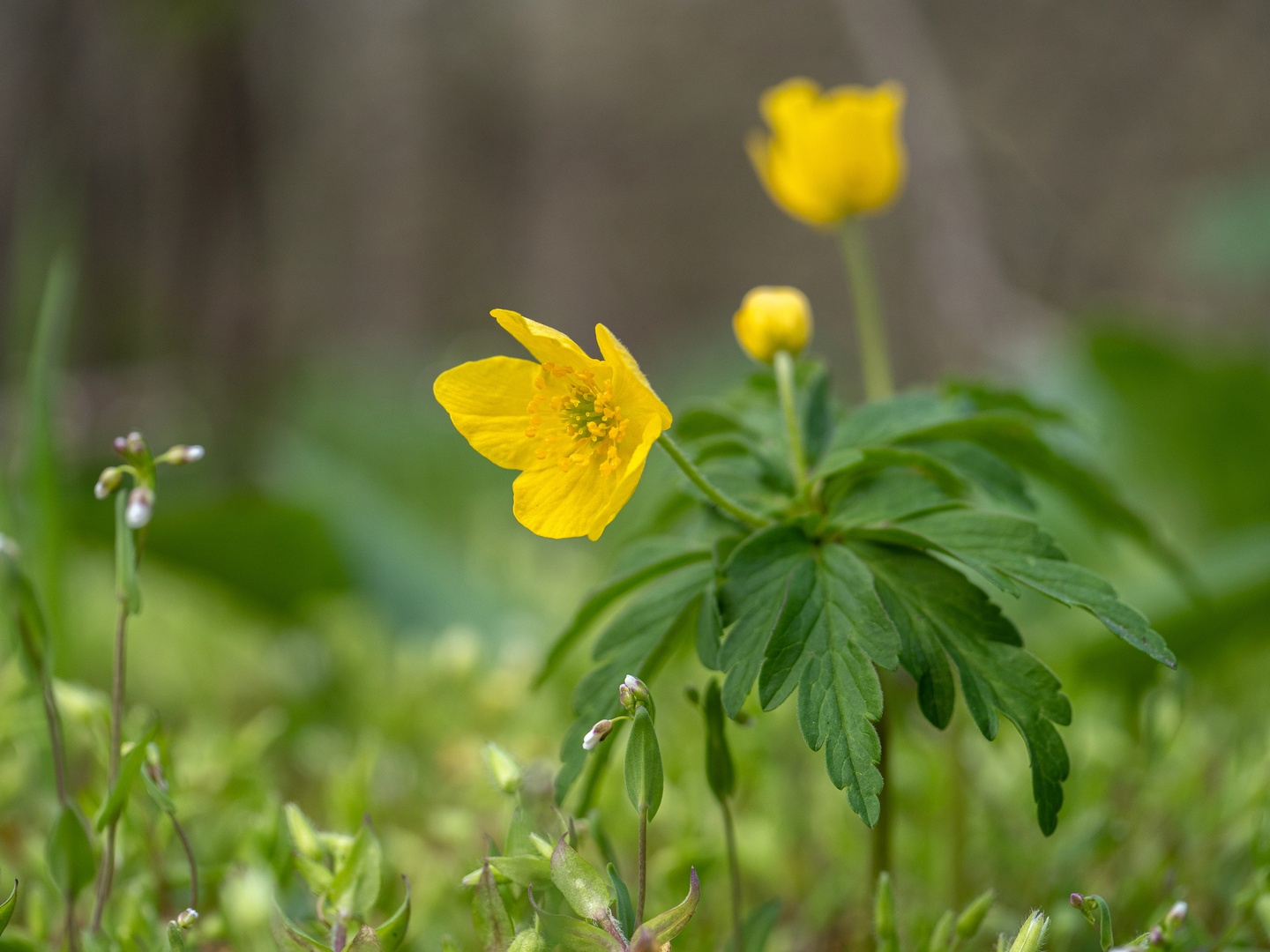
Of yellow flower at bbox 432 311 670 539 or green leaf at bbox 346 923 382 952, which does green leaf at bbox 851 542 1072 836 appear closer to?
yellow flower at bbox 432 311 670 539

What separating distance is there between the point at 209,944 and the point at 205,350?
2.38m

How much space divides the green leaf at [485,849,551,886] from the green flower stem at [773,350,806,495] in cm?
28

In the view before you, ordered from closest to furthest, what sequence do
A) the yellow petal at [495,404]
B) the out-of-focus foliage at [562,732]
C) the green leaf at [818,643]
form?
the green leaf at [818,643]
the yellow petal at [495,404]
the out-of-focus foliage at [562,732]

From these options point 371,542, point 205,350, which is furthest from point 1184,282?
point 205,350

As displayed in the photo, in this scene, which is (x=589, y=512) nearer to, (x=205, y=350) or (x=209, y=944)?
(x=209, y=944)

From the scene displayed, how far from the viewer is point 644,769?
48 centimetres

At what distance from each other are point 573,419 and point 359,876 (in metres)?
0.31

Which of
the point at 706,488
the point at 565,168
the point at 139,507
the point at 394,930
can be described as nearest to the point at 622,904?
the point at 394,930

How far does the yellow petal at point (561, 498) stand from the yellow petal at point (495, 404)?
0.01 metres

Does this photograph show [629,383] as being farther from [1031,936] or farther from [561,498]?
[1031,936]

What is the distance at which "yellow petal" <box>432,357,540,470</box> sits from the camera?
56 cm

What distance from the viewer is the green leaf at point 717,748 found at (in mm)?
559

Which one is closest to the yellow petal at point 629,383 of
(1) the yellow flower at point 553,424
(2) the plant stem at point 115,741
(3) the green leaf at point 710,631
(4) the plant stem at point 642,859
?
(1) the yellow flower at point 553,424

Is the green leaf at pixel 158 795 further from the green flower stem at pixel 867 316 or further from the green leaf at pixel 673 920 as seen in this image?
the green flower stem at pixel 867 316
